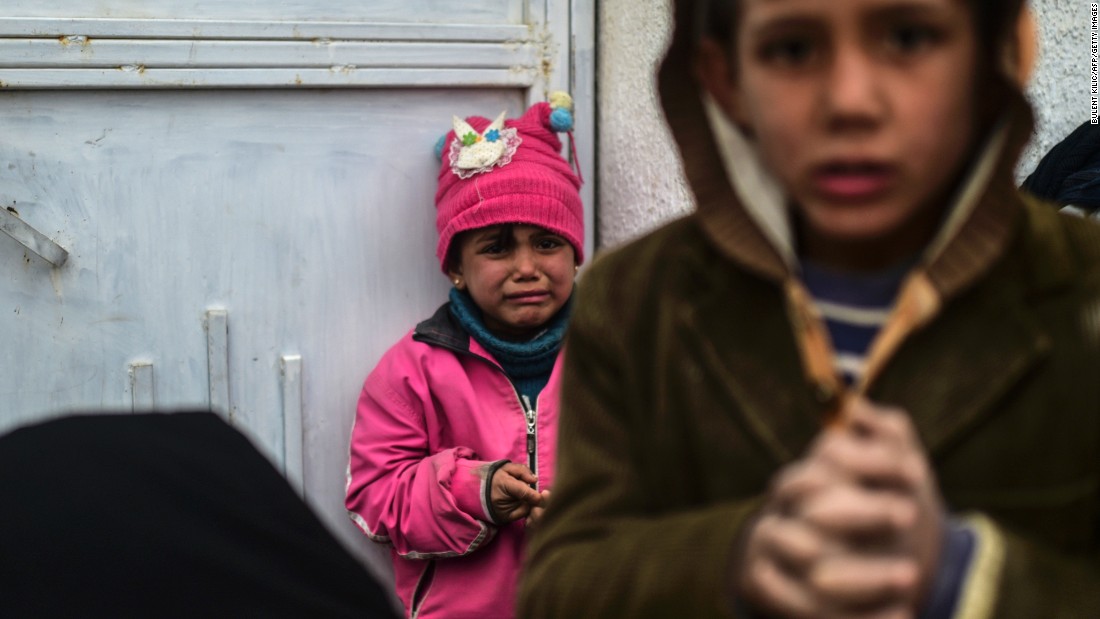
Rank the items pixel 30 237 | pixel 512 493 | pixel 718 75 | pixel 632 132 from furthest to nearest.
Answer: pixel 632 132
pixel 30 237
pixel 512 493
pixel 718 75

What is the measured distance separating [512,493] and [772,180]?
1612mm

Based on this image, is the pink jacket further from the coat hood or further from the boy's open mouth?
the boy's open mouth

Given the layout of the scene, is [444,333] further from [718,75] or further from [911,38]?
[911,38]

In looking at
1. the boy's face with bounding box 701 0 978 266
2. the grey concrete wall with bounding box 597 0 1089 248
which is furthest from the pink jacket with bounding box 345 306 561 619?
the boy's face with bounding box 701 0 978 266

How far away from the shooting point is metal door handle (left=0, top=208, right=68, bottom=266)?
250 centimetres

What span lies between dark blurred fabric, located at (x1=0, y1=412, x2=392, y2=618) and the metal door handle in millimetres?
1389

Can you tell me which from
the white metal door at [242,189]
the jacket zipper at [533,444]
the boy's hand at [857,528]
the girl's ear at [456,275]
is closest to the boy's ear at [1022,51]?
the boy's hand at [857,528]

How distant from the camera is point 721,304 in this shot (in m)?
0.90

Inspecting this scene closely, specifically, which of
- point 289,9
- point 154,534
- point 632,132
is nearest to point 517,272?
point 632,132

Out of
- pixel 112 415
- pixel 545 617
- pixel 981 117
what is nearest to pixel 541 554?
pixel 545 617

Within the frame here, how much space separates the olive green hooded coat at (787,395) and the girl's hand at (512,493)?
1487 millimetres

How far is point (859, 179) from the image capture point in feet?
2.63

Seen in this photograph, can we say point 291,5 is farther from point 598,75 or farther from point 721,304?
point 721,304

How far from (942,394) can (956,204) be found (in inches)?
5.8
